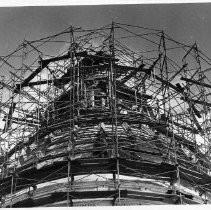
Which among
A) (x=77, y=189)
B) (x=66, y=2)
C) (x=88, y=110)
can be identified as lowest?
(x=77, y=189)

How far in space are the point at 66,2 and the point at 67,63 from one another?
10.6 metres

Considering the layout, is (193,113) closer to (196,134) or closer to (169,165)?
(196,134)

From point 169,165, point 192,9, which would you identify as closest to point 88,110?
point 169,165

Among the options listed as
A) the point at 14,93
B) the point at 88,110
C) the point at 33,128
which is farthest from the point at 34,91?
the point at 88,110

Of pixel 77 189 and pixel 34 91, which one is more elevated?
pixel 34 91

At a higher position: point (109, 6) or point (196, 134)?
point (109, 6)

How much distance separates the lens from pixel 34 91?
97.1ft

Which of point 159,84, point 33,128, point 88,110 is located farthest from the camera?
point 159,84

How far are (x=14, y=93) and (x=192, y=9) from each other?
11992mm

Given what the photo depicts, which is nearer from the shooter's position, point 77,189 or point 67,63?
point 77,189

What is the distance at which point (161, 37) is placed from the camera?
90.4ft

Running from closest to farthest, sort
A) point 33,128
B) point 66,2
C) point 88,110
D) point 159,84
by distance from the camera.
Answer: point 66,2
point 88,110
point 33,128
point 159,84

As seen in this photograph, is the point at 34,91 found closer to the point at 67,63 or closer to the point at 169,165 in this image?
the point at 67,63

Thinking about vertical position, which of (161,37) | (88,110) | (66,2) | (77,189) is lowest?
(77,189)
